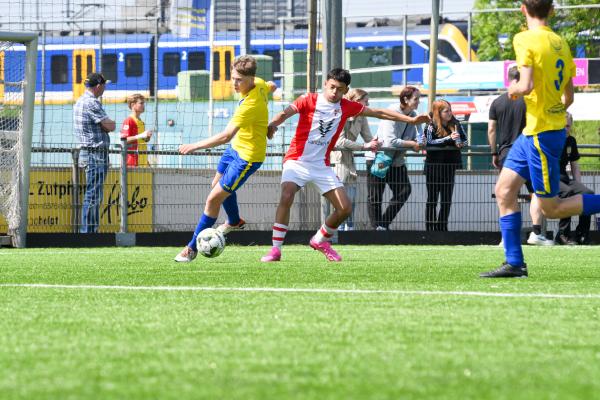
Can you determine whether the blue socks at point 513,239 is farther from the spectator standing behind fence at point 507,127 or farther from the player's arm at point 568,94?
the spectator standing behind fence at point 507,127

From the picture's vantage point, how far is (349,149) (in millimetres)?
15578

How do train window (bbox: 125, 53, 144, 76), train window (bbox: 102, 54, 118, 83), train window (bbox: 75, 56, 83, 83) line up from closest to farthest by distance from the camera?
train window (bbox: 125, 53, 144, 76) → train window (bbox: 75, 56, 83, 83) → train window (bbox: 102, 54, 118, 83)

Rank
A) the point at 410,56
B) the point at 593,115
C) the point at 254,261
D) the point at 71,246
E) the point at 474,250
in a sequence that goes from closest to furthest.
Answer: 1. the point at 254,261
2. the point at 474,250
3. the point at 71,246
4. the point at 593,115
5. the point at 410,56

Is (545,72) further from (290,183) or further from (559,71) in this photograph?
(290,183)

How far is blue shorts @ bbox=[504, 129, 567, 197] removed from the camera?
8.16 meters

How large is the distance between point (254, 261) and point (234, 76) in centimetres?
161

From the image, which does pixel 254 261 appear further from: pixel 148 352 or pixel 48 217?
pixel 148 352

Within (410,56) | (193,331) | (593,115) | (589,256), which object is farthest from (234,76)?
(410,56)

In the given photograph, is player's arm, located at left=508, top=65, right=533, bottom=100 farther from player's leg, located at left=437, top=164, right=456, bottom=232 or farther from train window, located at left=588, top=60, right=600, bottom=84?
train window, located at left=588, top=60, right=600, bottom=84

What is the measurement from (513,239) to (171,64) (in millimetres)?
33325

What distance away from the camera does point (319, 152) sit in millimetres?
11148

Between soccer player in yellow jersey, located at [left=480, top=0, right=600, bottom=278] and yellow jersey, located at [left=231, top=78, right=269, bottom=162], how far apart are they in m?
2.98

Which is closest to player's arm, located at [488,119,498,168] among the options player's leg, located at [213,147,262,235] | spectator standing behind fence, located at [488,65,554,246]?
spectator standing behind fence, located at [488,65,554,246]

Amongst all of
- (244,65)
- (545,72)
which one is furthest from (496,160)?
(545,72)
